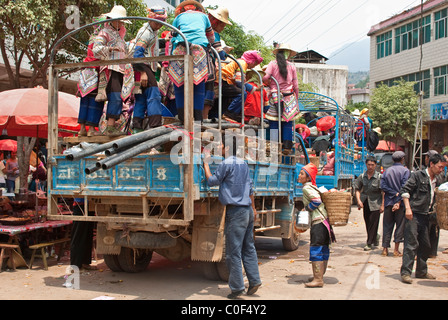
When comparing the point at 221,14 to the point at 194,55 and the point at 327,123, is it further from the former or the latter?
the point at 327,123

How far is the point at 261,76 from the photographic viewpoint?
8.85 meters

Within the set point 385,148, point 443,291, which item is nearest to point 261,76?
point 443,291

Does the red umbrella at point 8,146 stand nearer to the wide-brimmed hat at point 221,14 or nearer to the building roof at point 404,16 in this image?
the wide-brimmed hat at point 221,14

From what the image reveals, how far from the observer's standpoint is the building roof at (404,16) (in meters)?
28.5

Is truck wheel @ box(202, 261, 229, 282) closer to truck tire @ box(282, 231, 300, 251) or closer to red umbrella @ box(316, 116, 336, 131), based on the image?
truck tire @ box(282, 231, 300, 251)

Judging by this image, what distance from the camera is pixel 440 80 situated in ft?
93.0

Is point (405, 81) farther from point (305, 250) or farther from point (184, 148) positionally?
point (184, 148)

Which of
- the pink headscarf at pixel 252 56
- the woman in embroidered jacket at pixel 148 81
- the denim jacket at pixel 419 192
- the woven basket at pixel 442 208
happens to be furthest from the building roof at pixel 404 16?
the woman in embroidered jacket at pixel 148 81

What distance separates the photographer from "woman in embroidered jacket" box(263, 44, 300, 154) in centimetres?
869

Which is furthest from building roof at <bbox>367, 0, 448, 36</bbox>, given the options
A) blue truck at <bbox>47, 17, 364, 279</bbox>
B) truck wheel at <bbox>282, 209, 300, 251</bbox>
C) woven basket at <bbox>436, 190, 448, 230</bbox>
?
blue truck at <bbox>47, 17, 364, 279</bbox>

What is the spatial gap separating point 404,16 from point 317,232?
28725 mm

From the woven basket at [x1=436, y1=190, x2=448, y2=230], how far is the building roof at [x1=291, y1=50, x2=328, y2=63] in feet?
141

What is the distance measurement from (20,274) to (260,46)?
18.5m
